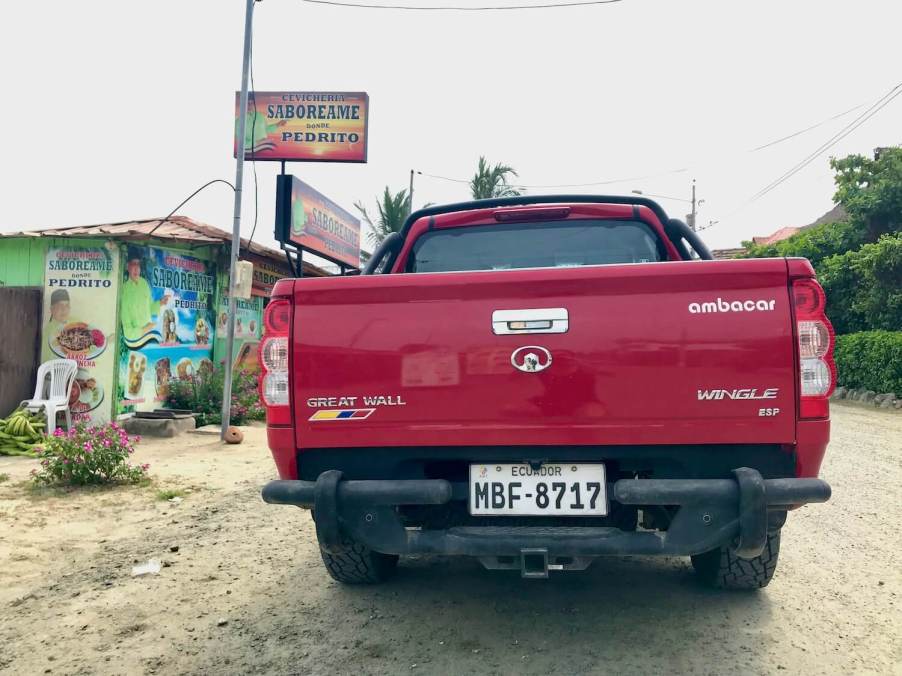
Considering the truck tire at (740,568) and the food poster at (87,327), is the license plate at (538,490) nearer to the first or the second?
the truck tire at (740,568)

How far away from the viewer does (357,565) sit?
348 cm

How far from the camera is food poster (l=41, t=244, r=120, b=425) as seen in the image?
9.05 meters

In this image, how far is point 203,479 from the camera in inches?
261

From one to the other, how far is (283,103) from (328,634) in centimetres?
1289

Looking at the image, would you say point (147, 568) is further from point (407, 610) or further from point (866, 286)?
point (866, 286)

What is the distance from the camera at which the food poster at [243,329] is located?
454 inches

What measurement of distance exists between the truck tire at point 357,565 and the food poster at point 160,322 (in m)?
6.76

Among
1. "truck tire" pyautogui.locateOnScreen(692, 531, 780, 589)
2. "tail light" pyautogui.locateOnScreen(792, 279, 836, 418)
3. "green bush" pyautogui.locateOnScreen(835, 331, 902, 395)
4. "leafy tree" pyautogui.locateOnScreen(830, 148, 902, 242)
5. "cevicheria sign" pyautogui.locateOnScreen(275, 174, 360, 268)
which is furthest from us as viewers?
"leafy tree" pyautogui.locateOnScreen(830, 148, 902, 242)

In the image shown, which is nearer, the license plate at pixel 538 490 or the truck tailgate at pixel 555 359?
the truck tailgate at pixel 555 359

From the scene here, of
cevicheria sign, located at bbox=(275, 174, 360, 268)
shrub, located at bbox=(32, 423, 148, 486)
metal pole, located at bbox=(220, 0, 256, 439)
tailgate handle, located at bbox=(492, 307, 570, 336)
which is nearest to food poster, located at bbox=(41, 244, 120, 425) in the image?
metal pole, located at bbox=(220, 0, 256, 439)

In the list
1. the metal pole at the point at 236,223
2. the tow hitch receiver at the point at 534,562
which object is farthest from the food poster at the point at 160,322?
the tow hitch receiver at the point at 534,562

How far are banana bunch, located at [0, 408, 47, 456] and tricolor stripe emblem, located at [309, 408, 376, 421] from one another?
21.3 ft

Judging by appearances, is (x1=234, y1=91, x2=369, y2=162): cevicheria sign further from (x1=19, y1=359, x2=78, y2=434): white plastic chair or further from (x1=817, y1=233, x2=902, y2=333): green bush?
(x1=817, y1=233, x2=902, y2=333): green bush

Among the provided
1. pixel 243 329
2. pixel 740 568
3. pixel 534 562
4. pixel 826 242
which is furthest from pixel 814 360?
pixel 826 242
